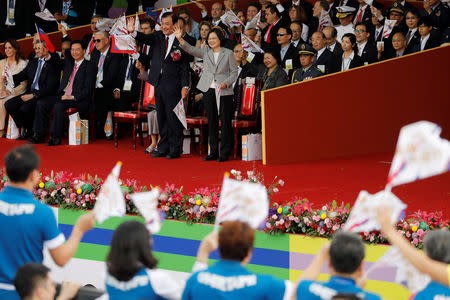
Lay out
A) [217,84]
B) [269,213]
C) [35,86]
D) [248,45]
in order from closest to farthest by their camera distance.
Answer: [269,213] < [217,84] < [248,45] < [35,86]

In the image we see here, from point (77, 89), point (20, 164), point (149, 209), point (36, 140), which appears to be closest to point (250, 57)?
point (77, 89)

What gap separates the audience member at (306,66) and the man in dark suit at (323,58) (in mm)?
93

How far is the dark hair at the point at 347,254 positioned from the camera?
252 centimetres

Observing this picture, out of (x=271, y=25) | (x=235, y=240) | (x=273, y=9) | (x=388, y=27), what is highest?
(x=273, y=9)

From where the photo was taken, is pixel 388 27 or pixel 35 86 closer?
pixel 388 27

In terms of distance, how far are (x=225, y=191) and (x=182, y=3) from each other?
30.8ft

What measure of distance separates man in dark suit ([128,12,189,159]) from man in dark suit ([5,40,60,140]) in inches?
82.7

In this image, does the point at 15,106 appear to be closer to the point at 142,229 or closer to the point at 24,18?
the point at 24,18

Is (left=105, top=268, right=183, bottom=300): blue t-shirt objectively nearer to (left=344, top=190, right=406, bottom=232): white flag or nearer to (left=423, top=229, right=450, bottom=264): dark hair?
(left=344, top=190, right=406, bottom=232): white flag

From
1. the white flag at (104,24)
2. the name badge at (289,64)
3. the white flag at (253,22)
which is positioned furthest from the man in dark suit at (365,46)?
the white flag at (104,24)

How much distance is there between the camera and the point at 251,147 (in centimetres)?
774

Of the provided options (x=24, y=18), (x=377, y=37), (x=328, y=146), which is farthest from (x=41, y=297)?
(x=24, y=18)

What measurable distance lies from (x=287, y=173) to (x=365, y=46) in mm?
2256

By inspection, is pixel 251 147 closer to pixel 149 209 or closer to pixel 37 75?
pixel 37 75
